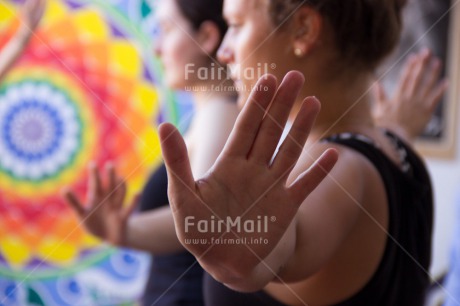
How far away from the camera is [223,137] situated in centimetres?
42

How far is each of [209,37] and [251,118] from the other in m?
0.26

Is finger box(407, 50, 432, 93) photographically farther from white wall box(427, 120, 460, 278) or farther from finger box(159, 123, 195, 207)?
white wall box(427, 120, 460, 278)

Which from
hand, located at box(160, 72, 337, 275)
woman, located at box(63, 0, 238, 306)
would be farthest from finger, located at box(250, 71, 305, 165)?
woman, located at box(63, 0, 238, 306)

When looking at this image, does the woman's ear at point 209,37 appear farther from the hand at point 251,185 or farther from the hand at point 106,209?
the hand at point 251,185

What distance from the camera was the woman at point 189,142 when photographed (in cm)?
42

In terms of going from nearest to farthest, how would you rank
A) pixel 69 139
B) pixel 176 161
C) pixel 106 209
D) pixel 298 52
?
pixel 176 161 → pixel 298 52 → pixel 106 209 → pixel 69 139

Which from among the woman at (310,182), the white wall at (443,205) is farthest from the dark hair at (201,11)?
the white wall at (443,205)

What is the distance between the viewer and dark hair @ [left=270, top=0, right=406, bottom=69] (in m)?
0.30

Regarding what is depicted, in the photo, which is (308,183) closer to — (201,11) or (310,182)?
(310,182)

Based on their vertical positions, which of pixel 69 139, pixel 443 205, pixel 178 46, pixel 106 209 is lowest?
pixel 443 205

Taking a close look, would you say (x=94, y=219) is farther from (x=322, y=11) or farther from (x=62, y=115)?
(x=62, y=115)

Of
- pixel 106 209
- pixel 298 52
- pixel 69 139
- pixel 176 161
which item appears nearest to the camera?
pixel 176 161

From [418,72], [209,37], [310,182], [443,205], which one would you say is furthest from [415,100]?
[443,205]

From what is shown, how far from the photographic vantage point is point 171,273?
20.5 inches
